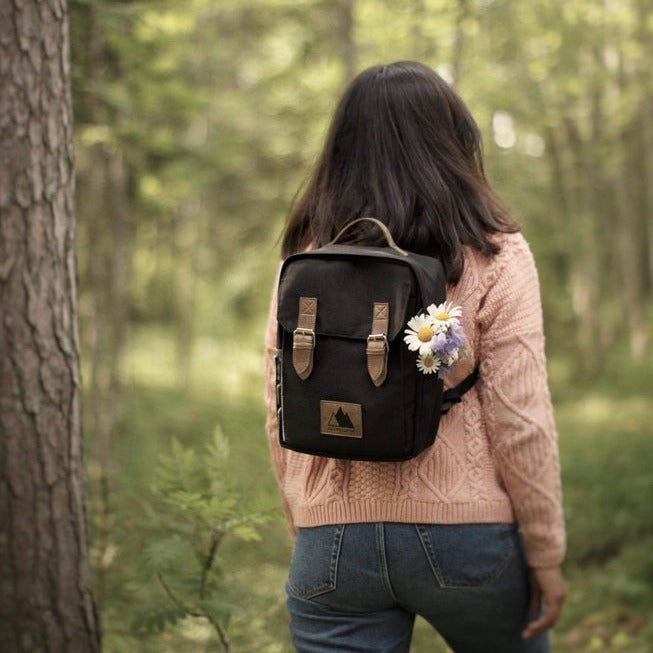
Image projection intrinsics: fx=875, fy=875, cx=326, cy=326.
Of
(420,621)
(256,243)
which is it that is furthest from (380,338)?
(256,243)

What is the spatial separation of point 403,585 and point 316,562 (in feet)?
0.71

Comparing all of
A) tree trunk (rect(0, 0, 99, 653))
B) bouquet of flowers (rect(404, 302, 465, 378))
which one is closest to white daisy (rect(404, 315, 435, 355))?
bouquet of flowers (rect(404, 302, 465, 378))

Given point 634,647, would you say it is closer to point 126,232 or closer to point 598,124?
point 126,232

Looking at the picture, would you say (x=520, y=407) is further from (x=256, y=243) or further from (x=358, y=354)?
(x=256, y=243)

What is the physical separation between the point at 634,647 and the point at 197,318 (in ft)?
51.7

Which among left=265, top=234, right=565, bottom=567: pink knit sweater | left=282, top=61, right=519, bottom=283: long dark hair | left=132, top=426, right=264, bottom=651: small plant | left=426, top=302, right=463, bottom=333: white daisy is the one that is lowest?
left=132, top=426, right=264, bottom=651: small plant

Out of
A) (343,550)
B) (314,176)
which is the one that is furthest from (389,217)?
(343,550)

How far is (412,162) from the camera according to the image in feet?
7.00

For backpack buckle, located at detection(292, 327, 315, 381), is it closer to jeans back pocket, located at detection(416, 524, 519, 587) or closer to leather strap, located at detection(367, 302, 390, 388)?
leather strap, located at detection(367, 302, 390, 388)

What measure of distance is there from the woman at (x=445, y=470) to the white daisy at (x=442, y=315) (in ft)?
0.47

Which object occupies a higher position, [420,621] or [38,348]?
[38,348]

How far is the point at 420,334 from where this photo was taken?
1.90 m

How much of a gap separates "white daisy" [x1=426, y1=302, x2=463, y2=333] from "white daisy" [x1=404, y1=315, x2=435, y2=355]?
1cm

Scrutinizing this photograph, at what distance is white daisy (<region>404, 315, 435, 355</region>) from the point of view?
189 cm
